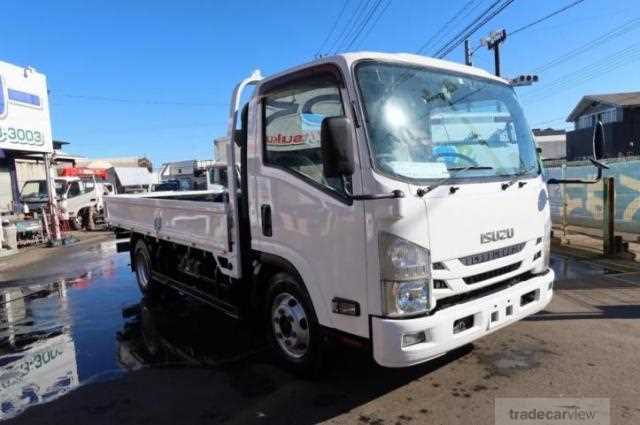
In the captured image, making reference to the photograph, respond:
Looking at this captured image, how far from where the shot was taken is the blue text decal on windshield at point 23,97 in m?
15.0

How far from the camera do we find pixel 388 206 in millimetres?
3287

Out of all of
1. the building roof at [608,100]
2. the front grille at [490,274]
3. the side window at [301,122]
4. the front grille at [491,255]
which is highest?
the building roof at [608,100]

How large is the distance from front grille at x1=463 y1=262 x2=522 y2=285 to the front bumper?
5.3 inches

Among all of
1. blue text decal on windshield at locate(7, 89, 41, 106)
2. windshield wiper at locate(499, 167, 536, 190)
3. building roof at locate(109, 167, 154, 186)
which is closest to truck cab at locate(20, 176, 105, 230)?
blue text decal on windshield at locate(7, 89, 41, 106)

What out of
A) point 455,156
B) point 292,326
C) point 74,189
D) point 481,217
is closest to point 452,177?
point 455,156

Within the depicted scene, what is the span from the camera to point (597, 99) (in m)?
44.3

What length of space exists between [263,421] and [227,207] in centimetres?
206

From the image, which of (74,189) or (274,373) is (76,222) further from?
(274,373)

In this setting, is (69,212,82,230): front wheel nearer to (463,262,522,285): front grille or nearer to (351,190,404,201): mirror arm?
(351,190,404,201): mirror arm

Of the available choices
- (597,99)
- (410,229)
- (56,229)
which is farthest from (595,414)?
(597,99)

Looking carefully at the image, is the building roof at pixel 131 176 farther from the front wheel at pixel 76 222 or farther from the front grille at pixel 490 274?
the front grille at pixel 490 274

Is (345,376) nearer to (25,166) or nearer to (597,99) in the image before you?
(25,166)

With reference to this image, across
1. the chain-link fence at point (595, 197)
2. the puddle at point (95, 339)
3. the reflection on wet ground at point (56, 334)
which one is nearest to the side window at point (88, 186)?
the reflection on wet ground at point (56, 334)

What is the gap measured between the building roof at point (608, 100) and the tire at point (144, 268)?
1708 inches
